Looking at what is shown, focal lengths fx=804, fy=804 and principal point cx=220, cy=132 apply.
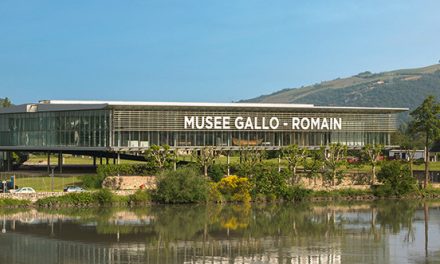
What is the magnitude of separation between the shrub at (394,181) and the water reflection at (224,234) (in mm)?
9509

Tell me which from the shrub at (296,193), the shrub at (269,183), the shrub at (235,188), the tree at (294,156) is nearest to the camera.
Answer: the shrub at (235,188)

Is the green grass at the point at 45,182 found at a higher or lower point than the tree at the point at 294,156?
lower

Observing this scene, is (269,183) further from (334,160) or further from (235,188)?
(334,160)

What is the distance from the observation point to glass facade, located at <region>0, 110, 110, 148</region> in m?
96.9

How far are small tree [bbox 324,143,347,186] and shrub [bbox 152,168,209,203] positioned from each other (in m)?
19.1

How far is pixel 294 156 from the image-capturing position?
94438 mm

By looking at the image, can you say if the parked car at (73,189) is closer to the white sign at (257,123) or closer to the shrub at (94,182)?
the shrub at (94,182)

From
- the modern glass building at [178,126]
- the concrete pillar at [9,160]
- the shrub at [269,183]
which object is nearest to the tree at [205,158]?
the modern glass building at [178,126]

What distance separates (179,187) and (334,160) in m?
22.9

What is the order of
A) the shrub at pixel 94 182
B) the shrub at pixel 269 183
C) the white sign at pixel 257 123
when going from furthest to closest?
the white sign at pixel 257 123
the shrub at pixel 269 183
the shrub at pixel 94 182

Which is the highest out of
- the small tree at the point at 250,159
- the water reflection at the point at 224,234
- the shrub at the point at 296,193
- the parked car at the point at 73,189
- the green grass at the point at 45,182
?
the small tree at the point at 250,159

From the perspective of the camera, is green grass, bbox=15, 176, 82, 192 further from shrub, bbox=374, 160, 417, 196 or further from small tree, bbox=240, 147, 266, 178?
shrub, bbox=374, 160, 417, 196

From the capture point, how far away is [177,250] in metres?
55.7

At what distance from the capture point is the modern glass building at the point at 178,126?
316 feet
